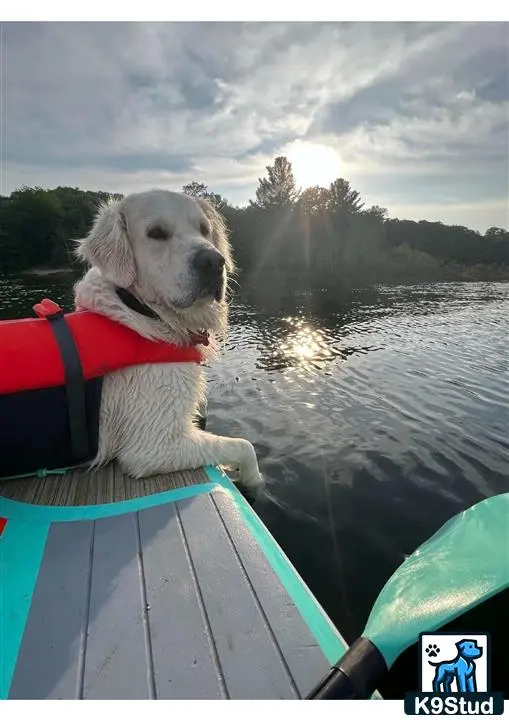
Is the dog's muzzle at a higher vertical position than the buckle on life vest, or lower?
higher

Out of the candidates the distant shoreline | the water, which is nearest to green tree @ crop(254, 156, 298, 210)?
the distant shoreline

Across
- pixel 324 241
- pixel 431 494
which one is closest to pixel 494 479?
pixel 431 494

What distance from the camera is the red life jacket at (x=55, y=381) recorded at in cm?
273

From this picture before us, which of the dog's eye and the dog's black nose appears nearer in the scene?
the dog's black nose

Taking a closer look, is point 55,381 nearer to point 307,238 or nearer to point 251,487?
point 251,487

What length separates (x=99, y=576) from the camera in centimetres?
205

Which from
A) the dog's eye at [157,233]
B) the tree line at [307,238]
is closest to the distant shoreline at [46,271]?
the tree line at [307,238]

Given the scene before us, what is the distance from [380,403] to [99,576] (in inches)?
199

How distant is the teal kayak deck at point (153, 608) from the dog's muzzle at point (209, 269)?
158cm

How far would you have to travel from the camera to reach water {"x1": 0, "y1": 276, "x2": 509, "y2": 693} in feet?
11.1

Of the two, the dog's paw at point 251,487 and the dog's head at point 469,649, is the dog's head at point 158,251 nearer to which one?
the dog's paw at point 251,487

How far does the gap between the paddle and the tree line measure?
28422 millimetres

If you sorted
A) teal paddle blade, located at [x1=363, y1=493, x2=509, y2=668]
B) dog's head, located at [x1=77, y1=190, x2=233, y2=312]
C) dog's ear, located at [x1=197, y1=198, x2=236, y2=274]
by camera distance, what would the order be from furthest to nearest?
dog's ear, located at [x1=197, y1=198, x2=236, y2=274] → dog's head, located at [x1=77, y1=190, x2=233, y2=312] → teal paddle blade, located at [x1=363, y1=493, x2=509, y2=668]

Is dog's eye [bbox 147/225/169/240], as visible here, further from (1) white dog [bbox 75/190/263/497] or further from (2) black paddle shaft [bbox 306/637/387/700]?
(2) black paddle shaft [bbox 306/637/387/700]
